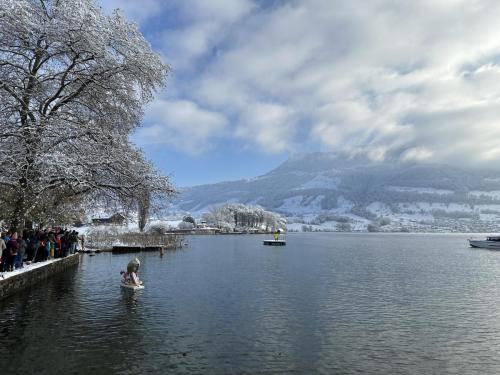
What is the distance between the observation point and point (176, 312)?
20.1 metres

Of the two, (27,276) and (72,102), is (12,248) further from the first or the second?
(72,102)

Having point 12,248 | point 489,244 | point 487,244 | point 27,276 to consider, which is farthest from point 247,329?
point 487,244

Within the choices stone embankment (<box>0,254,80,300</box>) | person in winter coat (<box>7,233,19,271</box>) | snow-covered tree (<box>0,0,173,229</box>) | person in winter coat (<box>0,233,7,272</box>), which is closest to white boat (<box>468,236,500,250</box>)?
stone embankment (<box>0,254,80,300</box>)

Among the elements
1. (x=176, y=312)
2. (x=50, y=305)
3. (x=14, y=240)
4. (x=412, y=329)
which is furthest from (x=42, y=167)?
(x=412, y=329)

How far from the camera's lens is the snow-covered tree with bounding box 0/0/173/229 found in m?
19.3

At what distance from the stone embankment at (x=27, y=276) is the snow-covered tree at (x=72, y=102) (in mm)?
3172

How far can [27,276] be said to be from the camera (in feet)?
79.9

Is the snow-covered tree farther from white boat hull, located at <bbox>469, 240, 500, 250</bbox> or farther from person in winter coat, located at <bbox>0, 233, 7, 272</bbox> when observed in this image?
white boat hull, located at <bbox>469, 240, 500, 250</bbox>

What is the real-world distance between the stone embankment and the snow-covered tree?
125 inches

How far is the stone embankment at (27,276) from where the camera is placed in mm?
20547

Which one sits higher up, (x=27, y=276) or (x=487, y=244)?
(x=487, y=244)

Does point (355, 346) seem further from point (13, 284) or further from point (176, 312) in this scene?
point (13, 284)

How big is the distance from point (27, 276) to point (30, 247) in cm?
372

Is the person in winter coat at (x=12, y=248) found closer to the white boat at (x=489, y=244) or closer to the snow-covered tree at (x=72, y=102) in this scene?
the snow-covered tree at (x=72, y=102)
